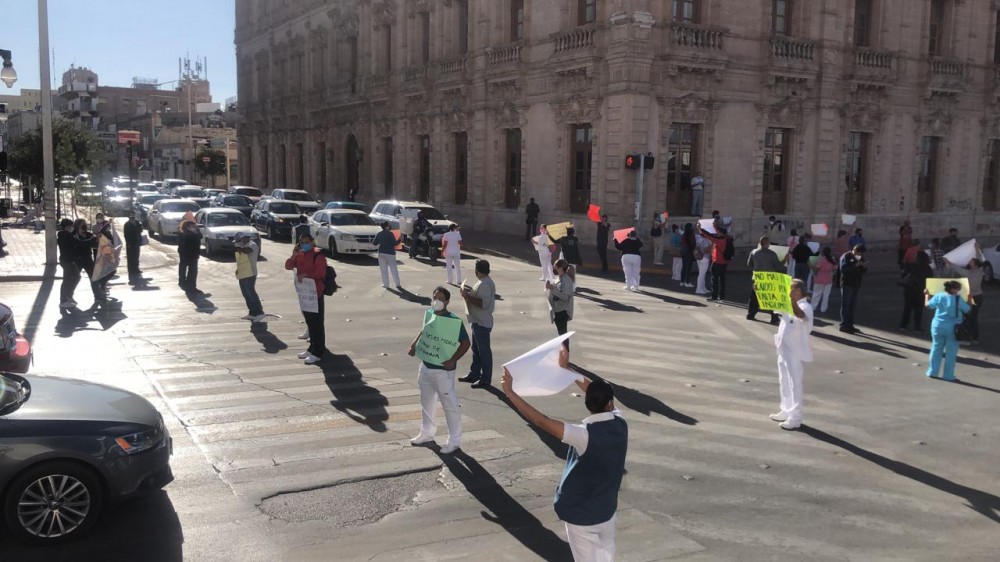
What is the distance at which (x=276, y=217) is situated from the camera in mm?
34031

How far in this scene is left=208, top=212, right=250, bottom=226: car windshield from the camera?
28344mm

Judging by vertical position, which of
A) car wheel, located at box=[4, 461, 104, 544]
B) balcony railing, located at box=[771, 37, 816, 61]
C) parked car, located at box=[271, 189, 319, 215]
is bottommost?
car wheel, located at box=[4, 461, 104, 544]

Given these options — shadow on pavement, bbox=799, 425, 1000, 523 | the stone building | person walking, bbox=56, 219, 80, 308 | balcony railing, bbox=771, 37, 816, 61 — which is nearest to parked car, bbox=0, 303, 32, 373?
person walking, bbox=56, 219, 80, 308

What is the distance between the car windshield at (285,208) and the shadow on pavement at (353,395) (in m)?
22.7

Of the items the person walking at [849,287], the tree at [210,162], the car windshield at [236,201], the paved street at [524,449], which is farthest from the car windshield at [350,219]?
the tree at [210,162]

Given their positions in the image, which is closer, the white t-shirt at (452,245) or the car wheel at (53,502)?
the car wheel at (53,502)

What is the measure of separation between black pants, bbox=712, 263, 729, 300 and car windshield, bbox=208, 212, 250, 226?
16.0m

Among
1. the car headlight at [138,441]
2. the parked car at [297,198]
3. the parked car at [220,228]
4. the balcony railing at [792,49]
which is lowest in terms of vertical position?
the car headlight at [138,441]

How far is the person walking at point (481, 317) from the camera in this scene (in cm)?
1130

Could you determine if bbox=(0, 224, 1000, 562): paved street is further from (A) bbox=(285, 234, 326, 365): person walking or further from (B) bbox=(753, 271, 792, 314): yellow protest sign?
(B) bbox=(753, 271, 792, 314): yellow protest sign

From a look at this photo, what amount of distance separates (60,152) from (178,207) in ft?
35.5

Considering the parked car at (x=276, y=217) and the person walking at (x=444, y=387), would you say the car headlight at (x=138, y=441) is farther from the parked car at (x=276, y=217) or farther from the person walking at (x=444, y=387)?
the parked car at (x=276, y=217)

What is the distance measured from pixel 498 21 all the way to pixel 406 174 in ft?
34.3

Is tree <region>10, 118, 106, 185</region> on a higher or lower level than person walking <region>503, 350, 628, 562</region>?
higher
